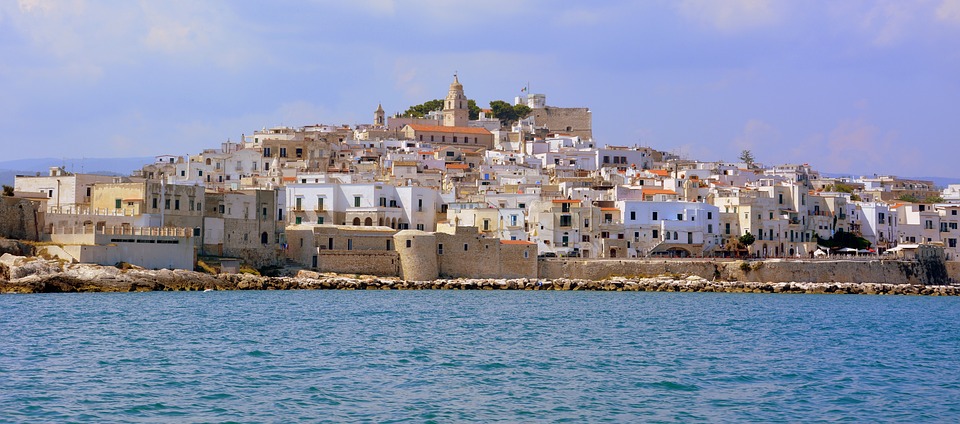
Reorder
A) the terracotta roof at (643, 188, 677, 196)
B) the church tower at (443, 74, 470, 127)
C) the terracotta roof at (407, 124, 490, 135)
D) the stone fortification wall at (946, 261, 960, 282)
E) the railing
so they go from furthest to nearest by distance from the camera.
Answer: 1. the church tower at (443, 74, 470, 127)
2. the terracotta roof at (407, 124, 490, 135)
3. the terracotta roof at (643, 188, 677, 196)
4. the stone fortification wall at (946, 261, 960, 282)
5. the railing

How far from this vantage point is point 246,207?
176ft

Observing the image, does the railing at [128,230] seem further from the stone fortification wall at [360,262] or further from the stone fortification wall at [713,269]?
the stone fortification wall at [713,269]

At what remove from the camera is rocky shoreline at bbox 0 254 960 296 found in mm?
43844

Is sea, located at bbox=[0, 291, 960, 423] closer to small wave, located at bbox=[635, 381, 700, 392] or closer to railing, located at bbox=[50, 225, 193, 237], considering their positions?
small wave, located at bbox=[635, 381, 700, 392]

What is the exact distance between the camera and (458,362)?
25969 mm

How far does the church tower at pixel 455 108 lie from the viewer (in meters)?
102

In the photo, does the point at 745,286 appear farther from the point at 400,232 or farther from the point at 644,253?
the point at 400,232

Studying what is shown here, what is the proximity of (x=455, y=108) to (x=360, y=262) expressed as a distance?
49.6 meters

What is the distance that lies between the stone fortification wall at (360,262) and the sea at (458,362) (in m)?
10.2

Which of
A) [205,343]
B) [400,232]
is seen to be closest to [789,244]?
[400,232]

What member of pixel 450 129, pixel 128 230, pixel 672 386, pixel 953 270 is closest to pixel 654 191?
pixel 953 270

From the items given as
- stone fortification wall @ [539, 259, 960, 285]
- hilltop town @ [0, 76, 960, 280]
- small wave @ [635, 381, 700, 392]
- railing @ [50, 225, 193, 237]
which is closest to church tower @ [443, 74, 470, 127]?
hilltop town @ [0, 76, 960, 280]

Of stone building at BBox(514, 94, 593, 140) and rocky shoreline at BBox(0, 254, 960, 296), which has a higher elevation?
stone building at BBox(514, 94, 593, 140)

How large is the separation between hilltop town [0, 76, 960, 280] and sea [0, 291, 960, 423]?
25.5 feet
